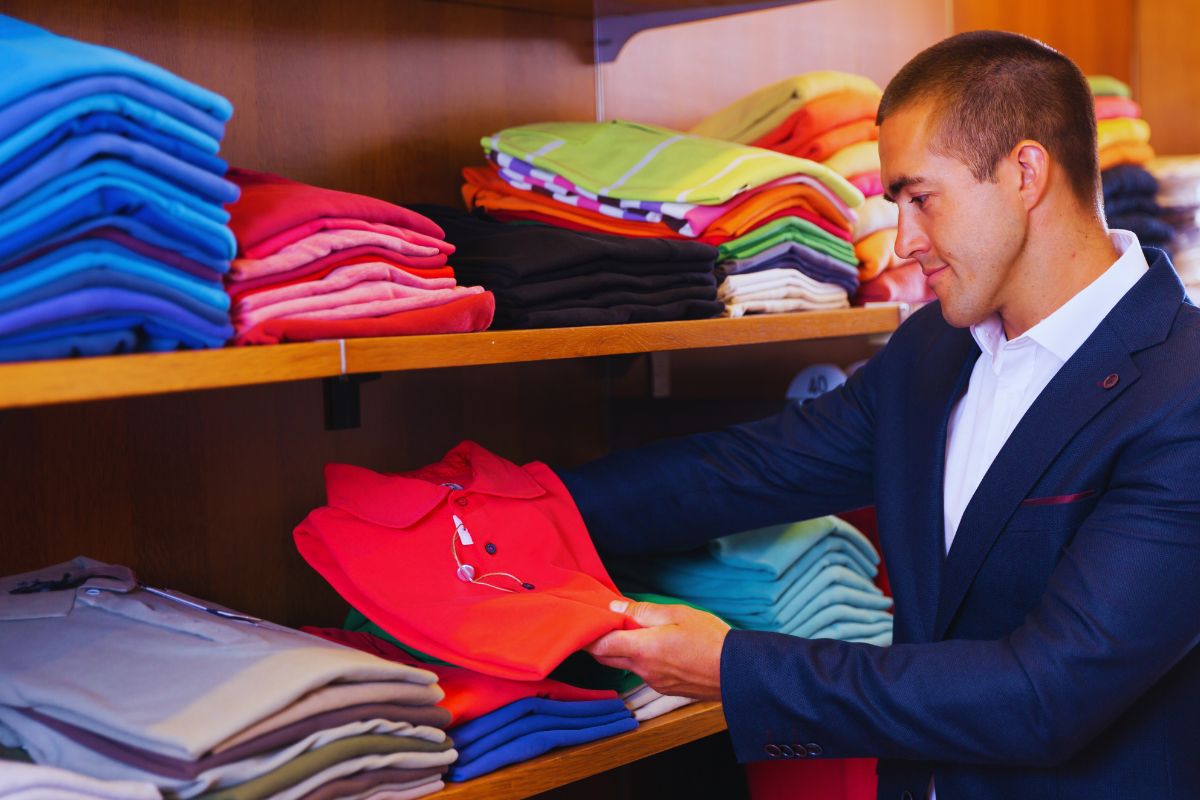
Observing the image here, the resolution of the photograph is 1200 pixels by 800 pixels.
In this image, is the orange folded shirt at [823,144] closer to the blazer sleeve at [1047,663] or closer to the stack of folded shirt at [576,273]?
the stack of folded shirt at [576,273]

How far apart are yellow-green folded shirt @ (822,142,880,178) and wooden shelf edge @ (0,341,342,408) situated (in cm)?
122

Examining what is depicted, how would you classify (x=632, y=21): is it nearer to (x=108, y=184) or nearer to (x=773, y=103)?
(x=773, y=103)

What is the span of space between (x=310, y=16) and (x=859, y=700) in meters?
1.18

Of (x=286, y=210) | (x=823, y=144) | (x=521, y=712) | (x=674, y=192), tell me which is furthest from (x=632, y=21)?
(x=521, y=712)

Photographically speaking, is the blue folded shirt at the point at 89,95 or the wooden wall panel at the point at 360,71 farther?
the wooden wall panel at the point at 360,71

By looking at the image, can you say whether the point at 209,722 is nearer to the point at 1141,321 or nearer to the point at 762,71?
the point at 1141,321

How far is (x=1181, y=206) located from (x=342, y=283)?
2.20 metres

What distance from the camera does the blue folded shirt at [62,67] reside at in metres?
0.98

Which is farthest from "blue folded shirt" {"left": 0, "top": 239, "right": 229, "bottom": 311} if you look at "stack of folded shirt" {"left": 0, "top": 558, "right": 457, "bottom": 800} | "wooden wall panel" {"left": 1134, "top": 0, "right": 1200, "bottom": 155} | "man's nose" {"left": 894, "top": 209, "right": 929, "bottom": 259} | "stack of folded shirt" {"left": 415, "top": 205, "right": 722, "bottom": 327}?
"wooden wall panel" {"left": 1134, "top": 0, "right": 1200, "bottom": 155}

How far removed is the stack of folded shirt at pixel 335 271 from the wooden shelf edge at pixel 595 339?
0.04 metres

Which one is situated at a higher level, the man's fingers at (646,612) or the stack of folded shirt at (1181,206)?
the stack of folded shirt at (1181,206)

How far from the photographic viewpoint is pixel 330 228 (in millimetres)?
1299

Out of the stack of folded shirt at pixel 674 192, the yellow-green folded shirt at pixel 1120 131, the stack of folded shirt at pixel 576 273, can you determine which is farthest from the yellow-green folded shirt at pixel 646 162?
the yellow-green folded shirt at pixel 1120 131

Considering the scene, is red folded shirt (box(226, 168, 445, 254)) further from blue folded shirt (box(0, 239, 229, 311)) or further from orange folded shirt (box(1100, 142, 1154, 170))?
orange folded shirt (box(1100, 142, 1154, 170))
